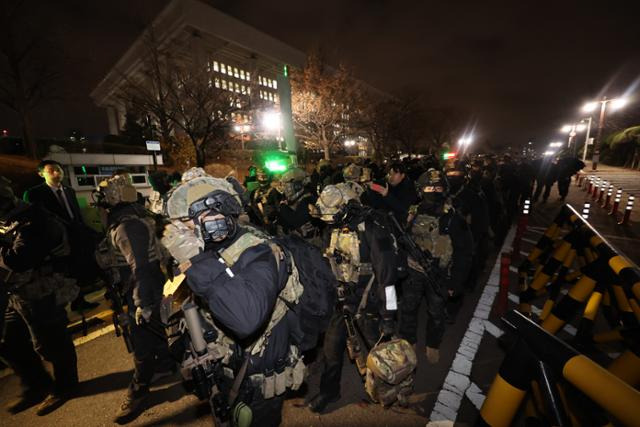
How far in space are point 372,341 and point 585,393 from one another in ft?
7.08

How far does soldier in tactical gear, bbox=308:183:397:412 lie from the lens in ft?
9.93

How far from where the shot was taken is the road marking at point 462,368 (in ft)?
9.83

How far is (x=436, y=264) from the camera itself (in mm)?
3896

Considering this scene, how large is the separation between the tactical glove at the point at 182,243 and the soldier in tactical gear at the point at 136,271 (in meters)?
1.52

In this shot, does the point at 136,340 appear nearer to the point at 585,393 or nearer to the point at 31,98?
the point at 585,393

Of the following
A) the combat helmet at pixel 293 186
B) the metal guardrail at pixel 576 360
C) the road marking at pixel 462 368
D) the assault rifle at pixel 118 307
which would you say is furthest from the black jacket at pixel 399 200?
the assault rifle at pixel 118 307

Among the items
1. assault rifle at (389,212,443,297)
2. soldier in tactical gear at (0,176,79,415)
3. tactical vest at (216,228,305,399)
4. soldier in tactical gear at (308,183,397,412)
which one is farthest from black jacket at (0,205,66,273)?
assault rifle at (389,212,443,297)

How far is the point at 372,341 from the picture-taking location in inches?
127

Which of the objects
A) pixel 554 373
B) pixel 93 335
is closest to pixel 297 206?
pixel 93 335

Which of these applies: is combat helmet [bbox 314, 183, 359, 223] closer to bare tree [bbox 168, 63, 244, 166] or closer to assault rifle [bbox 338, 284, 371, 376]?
assault rifle [bbox 338, 284, 371, 376]

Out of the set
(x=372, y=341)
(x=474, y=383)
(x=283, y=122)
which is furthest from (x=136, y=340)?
(x=283, y=122)

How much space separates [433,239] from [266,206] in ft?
14.2

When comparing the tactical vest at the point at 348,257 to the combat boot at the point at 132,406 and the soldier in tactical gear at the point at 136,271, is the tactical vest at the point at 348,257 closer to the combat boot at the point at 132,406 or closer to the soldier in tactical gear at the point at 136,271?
the soldier in tactical gear at the point at 136,271

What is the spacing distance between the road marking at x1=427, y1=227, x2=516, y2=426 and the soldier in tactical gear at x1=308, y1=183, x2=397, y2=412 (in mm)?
930
